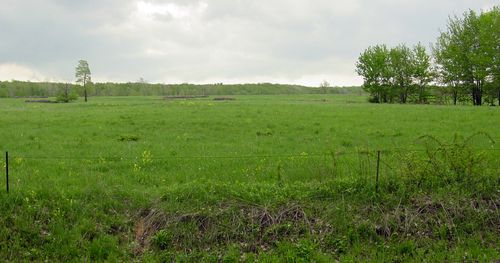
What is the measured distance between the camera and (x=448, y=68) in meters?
57.9

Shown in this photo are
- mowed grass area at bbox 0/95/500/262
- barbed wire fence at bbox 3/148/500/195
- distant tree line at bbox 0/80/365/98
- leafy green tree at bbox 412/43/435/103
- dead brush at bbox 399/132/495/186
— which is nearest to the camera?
mowed grass area at bbox 0/95/500/262

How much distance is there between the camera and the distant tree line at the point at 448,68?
50.6 m

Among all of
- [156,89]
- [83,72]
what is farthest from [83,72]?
[156,89]

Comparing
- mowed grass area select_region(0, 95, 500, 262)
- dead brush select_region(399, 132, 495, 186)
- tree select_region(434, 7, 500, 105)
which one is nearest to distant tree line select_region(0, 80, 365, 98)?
tree select_region(434, 7, 500, 105)

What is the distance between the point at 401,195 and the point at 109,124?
21.2m

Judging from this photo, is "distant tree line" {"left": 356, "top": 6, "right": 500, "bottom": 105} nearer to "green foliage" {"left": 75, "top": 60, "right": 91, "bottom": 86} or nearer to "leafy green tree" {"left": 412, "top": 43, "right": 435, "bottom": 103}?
"leafy green tree" {"left": 412, "top": 43, "right": 435, "bottom": 103}

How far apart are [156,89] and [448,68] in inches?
4264

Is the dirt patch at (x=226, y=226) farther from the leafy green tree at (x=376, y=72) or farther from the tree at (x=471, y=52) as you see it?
the leafy green tree at (x=376, y=72)

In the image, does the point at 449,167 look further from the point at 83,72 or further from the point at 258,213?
the point at 83,72

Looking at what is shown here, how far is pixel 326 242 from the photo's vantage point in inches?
287

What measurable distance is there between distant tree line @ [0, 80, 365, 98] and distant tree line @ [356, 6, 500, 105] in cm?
6076

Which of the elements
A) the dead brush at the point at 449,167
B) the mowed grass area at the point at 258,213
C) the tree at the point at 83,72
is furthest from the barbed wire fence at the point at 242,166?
the tree at the point at 83,72

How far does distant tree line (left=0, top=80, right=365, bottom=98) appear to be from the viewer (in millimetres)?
124250

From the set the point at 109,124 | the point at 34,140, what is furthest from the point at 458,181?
the point at 109,124
